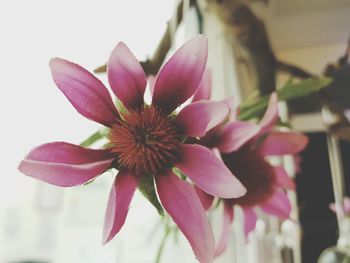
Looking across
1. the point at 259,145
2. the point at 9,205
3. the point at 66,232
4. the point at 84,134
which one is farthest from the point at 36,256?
the point at 259,145

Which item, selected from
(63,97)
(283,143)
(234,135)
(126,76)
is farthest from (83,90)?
(63,97)

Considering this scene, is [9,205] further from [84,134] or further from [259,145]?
[259,145]

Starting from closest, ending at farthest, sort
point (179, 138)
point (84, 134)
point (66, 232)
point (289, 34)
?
point (179, 138) → point (84, 134) → point (66, 232) → point (289, 34)

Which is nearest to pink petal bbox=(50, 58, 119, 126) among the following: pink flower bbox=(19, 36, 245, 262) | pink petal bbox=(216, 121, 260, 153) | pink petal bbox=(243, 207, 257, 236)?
pink flower bbox=(19, 36, 245, 262)

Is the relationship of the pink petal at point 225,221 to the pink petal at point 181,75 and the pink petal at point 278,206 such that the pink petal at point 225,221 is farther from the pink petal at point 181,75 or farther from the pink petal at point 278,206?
the pink petal at point 181,75

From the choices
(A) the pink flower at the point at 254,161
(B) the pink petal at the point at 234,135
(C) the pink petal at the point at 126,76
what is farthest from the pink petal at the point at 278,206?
(C) the pink petal at the point at 126,76

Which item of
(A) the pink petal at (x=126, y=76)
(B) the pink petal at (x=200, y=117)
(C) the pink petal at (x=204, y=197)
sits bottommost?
(C) the pink petal at (x=204, y=197)
